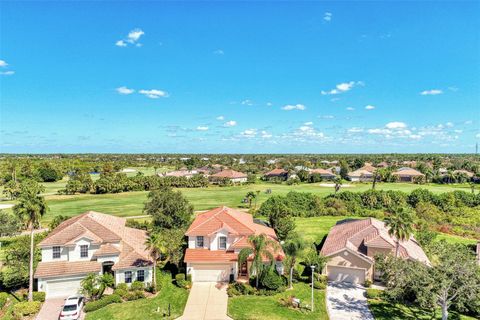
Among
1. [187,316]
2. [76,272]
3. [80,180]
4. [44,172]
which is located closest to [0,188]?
[44,172]

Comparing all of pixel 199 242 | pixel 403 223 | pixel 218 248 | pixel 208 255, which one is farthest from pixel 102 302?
pixel 403 223

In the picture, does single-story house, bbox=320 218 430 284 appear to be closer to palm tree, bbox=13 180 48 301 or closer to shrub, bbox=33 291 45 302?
shrub, bbox=33 291 45 302

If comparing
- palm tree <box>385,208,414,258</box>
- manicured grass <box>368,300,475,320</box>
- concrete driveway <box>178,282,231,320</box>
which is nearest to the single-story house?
palm tree <box>385,208,414,258</box>

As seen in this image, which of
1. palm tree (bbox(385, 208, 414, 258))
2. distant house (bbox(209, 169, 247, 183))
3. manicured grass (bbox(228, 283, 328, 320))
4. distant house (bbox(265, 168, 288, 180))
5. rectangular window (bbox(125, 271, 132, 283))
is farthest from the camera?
distant house (bbox(265, 168, 288, 180))

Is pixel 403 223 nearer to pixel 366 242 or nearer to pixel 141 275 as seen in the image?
pixel 366 242

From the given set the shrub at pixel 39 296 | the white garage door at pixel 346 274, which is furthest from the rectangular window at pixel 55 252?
the white garage door at pixel 346 274

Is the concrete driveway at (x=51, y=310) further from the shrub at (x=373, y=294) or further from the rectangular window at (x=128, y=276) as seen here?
the shrub at (x=373, y=294)
